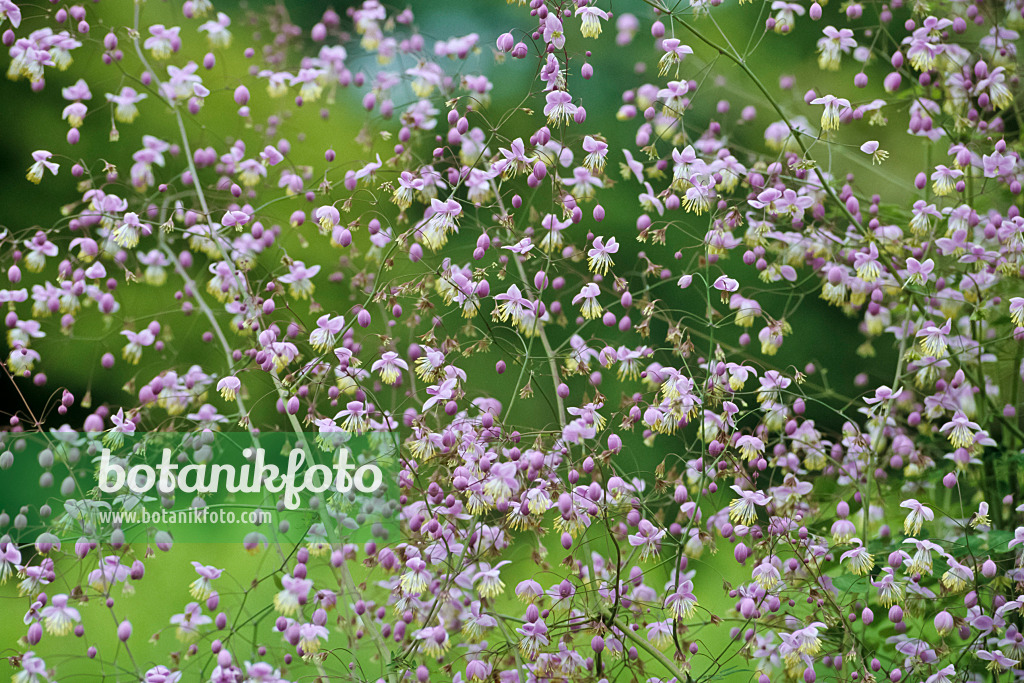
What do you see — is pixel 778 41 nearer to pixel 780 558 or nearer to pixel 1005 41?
pixel 1005 41

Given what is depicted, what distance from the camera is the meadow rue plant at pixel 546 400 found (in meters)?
1.79

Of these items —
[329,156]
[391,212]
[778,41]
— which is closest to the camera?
[329,156]

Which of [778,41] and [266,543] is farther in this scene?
[778,41]

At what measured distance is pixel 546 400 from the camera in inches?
80.3

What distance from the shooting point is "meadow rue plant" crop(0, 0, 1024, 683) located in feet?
5.86

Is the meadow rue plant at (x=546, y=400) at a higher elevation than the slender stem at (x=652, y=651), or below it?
higher

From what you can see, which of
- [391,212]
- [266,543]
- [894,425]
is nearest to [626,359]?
[894,425]

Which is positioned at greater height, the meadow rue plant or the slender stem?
the meadow rue plant

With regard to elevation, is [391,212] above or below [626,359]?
above

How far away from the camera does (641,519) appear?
6.23ft

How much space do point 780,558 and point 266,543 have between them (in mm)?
1092

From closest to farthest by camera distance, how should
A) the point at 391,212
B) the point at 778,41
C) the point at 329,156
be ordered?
the point at 329,156 < the point at 391,212 < the point at 778,41

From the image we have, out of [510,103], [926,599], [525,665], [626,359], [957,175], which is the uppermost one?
[510,103]

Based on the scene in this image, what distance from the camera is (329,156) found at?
210 centimetres
